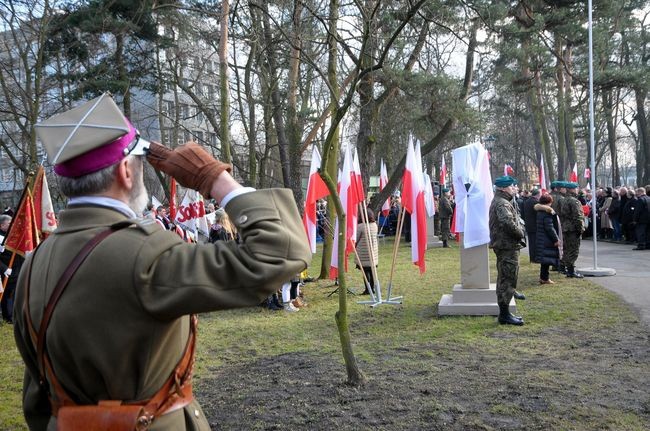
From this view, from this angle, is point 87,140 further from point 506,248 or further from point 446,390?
point 506,248

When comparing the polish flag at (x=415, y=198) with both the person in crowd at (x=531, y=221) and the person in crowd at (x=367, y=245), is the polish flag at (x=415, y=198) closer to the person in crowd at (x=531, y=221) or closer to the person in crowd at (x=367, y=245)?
the person in crowd at (x=367, y=245)

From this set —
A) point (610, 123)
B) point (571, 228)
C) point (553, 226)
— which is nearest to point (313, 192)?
point (553, 226)

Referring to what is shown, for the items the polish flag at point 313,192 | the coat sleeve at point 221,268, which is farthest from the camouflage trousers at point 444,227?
the coat sleeve at point 221,268

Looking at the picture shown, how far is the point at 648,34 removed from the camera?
112 feet

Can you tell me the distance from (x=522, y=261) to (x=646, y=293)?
5.69 metres

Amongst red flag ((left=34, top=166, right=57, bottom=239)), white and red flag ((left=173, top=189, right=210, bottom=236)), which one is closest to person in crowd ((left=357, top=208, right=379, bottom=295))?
white and red flag ((left=173, top=189, right=210, bottom=236))

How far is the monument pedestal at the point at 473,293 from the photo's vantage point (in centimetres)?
938

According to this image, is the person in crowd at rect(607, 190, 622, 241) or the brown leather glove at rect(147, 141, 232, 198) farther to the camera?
the person in crowd at rect(607, 190, 622, 241)

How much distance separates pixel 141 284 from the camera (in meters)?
1.66

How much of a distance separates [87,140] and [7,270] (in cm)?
888

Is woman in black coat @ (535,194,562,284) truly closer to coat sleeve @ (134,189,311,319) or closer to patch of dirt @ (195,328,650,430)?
patch of dirt @ (195,328,650,430)

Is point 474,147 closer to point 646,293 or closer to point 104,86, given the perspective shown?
point 646,293

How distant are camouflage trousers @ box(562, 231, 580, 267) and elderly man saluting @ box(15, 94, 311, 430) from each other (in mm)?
12132

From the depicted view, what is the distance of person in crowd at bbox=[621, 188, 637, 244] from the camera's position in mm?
19344
